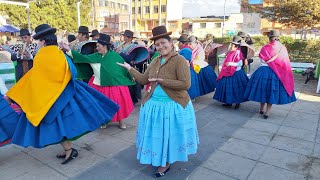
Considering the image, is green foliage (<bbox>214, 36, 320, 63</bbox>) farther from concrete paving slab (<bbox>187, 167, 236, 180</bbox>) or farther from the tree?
concrete paving slab (<bbox>187, 167, 236, 180</bbox>)

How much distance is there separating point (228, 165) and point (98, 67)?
8.26 ft

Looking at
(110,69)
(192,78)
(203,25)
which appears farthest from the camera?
(203,25)

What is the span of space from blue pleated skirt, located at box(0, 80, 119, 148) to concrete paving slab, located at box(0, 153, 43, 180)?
403mm

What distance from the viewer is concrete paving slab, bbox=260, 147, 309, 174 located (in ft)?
11.3

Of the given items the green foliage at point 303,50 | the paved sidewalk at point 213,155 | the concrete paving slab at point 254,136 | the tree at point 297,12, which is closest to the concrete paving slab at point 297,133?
the paved sidewalk at point 213,155

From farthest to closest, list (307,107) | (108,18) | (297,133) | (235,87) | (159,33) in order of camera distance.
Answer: (108,18) → (307,107) → (235,87) → (297,133) → (159,33)

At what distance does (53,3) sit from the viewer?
30328mm

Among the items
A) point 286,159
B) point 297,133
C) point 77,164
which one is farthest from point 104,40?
point 297,133

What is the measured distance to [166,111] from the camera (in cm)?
294

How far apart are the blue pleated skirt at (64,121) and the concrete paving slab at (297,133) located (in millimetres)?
3192

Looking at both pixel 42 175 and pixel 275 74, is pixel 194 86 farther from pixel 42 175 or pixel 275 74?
pixel 42 175

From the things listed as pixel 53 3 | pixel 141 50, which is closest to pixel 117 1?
pixel 53 3

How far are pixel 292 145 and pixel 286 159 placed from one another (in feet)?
1.96

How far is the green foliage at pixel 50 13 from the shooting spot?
26.8 meters
